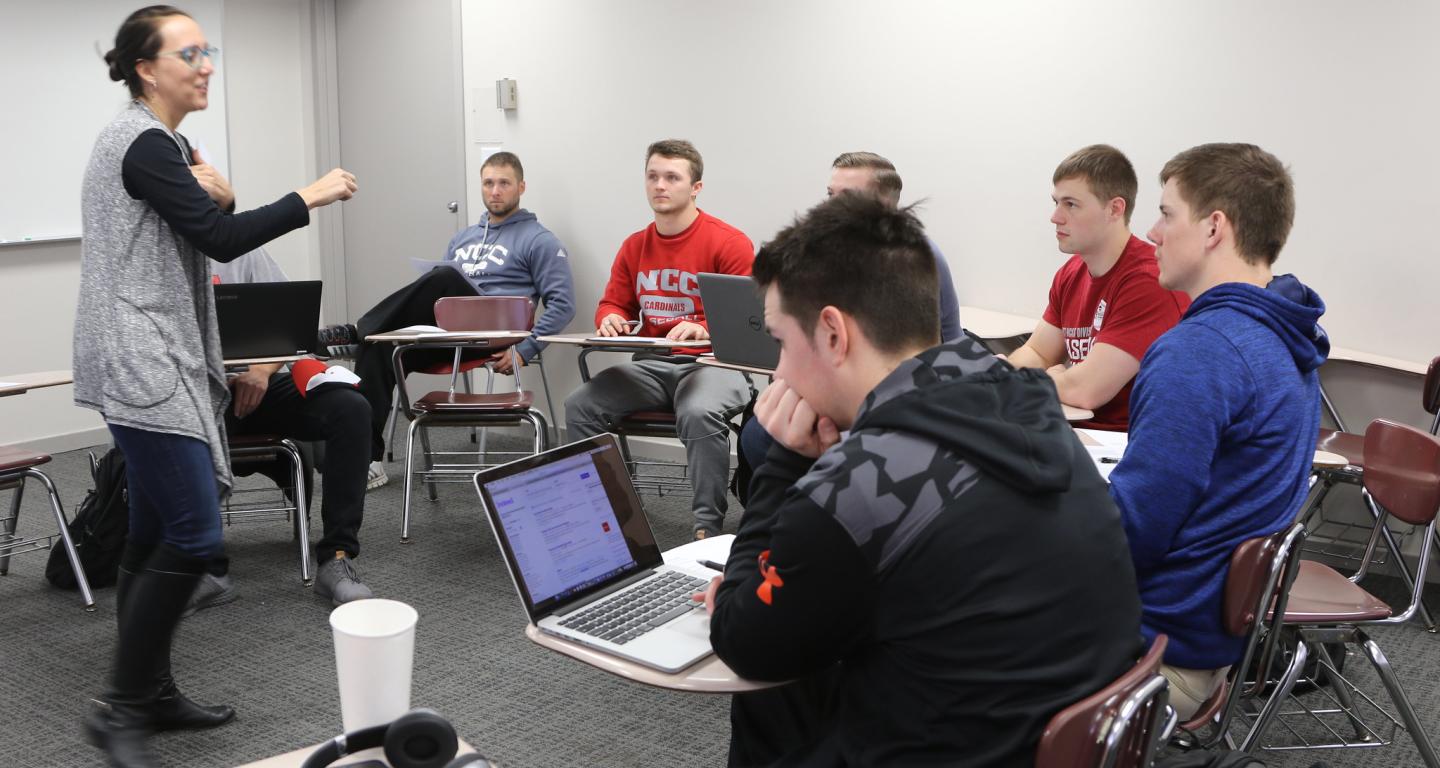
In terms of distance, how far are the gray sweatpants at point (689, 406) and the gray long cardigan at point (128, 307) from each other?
5.62 feet

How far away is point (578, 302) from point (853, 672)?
14.5 ft

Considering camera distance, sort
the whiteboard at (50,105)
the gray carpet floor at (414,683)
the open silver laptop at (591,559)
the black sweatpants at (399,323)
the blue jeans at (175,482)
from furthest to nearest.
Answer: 1. the whiteboard at (50,105)
2. the black sweatpants at (399,323)
3. the gray carpet floor at (414,683)
4. the blue jeans at (175,482)
5. the open silver laptop at (591,559)

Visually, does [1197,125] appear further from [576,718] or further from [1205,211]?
[576,718]

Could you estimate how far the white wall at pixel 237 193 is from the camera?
516 centimetres

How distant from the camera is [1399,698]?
2352mm

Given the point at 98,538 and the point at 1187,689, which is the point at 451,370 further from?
the point at 1187,689

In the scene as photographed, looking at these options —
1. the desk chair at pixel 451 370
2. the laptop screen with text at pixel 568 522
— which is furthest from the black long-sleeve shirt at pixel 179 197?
the desk chair at pixel 451 370

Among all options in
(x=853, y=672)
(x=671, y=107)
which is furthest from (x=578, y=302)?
(x=853, y=672)

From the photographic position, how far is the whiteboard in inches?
195

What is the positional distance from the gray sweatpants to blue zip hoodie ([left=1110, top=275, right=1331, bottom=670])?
2.02 metres

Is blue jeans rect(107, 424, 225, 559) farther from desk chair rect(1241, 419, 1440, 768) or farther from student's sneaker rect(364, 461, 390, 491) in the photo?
student's sneaker rect(364, 461, 390, 491)

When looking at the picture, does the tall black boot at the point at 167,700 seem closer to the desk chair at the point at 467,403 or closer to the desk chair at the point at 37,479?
Result: the desk chair at the point at 37,479

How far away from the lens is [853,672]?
1301mm

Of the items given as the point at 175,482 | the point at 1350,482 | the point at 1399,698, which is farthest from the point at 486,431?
the point at 1399,698
